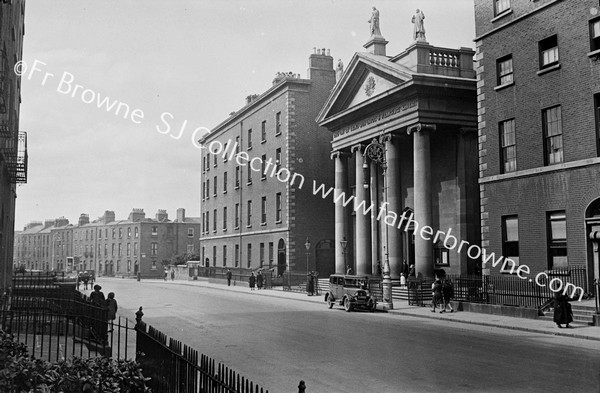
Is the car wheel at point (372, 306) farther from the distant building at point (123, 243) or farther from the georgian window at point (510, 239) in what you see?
the distant building at point (123, 243)

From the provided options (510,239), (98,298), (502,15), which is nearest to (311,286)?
(510,239)

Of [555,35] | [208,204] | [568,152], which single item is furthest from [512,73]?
[208,204]

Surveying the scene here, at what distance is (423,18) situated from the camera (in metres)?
34.5

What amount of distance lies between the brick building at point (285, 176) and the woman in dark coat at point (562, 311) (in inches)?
1178

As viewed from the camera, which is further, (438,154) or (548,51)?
(438,154)

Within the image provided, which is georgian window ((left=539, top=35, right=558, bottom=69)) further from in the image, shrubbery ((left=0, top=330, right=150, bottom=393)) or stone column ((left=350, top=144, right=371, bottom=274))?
shrubbery ((left=0, top=330, right=150, bottom=393))

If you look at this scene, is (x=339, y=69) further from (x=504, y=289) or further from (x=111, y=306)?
(x=111, y=306)

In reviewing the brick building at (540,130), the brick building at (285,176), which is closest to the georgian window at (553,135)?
the brick building at (540,130)

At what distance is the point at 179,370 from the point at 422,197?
87.9 ft

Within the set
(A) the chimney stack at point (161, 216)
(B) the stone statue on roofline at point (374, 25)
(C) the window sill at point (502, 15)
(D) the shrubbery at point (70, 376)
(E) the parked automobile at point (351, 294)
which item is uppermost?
(B) the stone statue on roofline at point (374, 25)

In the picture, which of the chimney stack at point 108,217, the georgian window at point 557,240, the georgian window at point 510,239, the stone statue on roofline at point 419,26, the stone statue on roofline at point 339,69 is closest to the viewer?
the georgian window at point 557,240

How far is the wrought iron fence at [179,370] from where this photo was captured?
5.57 m

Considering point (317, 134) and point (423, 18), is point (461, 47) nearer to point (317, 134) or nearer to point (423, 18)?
point (423, 18)

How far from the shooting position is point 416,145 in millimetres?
32656
